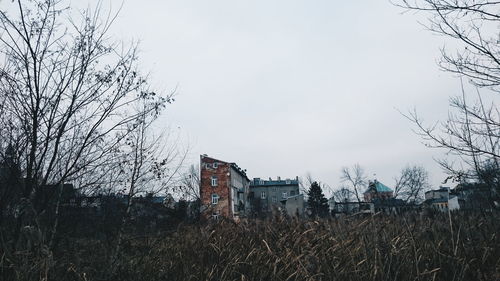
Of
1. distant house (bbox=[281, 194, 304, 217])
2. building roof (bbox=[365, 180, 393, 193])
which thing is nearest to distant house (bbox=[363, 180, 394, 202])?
building roof (bbox=[365, 180, 393, 193])

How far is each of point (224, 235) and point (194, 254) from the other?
2.83ft

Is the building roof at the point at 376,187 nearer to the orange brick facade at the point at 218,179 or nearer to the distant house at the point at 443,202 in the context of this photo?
the orange brick facade at the point at 218,179

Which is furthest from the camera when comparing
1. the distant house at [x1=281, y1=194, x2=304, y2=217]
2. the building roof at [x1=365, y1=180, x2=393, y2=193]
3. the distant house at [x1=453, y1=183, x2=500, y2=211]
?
the building roof at [x1=365, y1=180, x2=393, y2=193]

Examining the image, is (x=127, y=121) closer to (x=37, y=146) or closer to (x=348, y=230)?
(x=37, y=146)

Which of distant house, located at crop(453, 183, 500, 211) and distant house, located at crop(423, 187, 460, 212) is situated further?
distant house, located at crop(453, 183, 500, 211)

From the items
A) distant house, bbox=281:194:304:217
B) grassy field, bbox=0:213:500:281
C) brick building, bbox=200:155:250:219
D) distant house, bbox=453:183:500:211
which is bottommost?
grassy field, bbox=0:213:500:281

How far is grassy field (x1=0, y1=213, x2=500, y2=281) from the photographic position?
9.18 feet

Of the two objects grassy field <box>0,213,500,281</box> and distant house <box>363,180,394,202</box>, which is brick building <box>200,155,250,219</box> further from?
grassy field <box>0,213,500,281</box>

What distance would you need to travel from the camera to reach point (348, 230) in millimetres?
4234

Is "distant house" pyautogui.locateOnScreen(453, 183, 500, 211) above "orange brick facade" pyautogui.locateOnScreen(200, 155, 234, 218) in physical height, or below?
below

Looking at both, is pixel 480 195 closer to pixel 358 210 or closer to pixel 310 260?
pixel 310 260

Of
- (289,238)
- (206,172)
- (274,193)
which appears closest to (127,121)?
(289,238)

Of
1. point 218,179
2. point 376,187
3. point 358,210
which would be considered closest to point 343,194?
point 376,187

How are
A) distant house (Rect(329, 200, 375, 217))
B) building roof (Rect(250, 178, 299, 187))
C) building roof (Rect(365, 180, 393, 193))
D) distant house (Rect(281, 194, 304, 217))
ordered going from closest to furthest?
1. distant house (Rect(329, 200, 375, 217))
2. distant house (Rect(281, 194, 304, 217))
3. building roof (Rect(365, 180, 393, 193))
4. building roof (Rect(250, 178, 299, 187))
